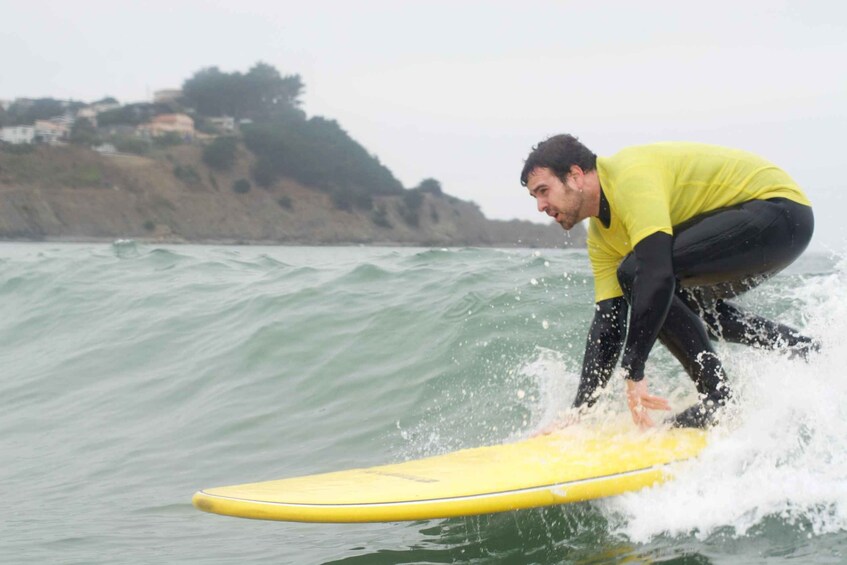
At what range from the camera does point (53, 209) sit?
229 feet

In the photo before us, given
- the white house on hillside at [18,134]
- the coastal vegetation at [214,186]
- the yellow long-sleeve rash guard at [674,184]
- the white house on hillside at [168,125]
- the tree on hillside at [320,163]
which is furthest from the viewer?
the white house on hillside at [168,125]

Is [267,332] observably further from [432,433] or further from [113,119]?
[113,119]

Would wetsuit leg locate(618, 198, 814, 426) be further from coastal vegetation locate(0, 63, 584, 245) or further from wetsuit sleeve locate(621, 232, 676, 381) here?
coastal vegetation locate(0, 63, 584, 245)

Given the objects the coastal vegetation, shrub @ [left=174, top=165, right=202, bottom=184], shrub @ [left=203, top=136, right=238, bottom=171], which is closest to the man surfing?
the coastal vegetation

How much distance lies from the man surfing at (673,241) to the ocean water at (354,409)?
219 millimetres

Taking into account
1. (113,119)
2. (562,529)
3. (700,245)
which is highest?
(113,119)

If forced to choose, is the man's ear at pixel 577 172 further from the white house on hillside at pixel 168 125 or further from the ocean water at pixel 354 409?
the white house on hillside at pixel 168 125

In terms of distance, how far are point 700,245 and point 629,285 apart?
1.10 ft

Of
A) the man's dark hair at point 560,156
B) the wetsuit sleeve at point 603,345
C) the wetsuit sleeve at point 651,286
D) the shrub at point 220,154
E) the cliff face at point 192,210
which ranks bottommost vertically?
the wetsuit sleeve at point 603,345

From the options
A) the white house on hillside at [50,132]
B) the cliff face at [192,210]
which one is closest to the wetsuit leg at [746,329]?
the cliff face at [192,210]

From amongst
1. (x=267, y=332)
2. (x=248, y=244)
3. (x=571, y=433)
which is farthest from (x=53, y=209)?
(x=571, y=433)

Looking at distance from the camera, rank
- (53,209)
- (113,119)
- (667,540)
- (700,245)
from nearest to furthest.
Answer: (667,540) → (700,245) → (53,209) → (113,119)

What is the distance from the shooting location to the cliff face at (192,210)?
70500 mm

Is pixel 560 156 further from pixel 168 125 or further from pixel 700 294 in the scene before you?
pixel 168 125
